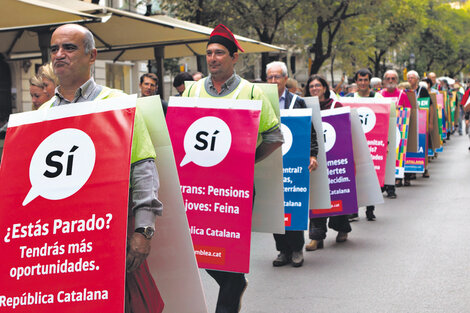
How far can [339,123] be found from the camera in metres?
8.20

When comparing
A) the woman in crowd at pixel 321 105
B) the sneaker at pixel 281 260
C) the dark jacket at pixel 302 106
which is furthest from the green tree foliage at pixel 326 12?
the sneaker at pixel 281 260

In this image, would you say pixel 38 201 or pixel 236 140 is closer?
pixel 38 201

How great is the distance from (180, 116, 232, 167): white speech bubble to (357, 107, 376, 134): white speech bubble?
546 cm

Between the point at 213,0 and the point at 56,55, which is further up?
the point at 213,0

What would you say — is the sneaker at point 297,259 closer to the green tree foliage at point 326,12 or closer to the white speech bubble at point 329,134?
the white speech bubble at point 329,134

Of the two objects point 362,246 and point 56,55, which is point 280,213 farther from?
point 362,246

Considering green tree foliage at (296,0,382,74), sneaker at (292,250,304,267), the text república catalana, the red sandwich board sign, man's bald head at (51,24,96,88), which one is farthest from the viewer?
green tree foliage at (296,0,382,74)

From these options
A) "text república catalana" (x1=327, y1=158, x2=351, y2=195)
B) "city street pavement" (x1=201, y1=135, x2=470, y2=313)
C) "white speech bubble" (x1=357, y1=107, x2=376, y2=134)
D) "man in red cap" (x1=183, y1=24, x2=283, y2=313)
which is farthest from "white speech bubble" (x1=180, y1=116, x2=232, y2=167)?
"white speech bubble" (x1=357, y1=107, x2=376, y2=134)

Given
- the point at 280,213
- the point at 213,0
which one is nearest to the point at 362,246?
the point at 280,213

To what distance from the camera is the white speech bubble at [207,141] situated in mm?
4859

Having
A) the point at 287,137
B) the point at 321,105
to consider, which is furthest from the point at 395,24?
the point at 287,137

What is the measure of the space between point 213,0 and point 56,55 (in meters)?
19.2

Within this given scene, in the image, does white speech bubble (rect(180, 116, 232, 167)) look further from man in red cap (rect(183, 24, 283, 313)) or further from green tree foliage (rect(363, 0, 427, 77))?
green tree foliage (rect(363, 0, 427, 77))

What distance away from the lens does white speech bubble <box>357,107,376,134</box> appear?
10031 millimetres
